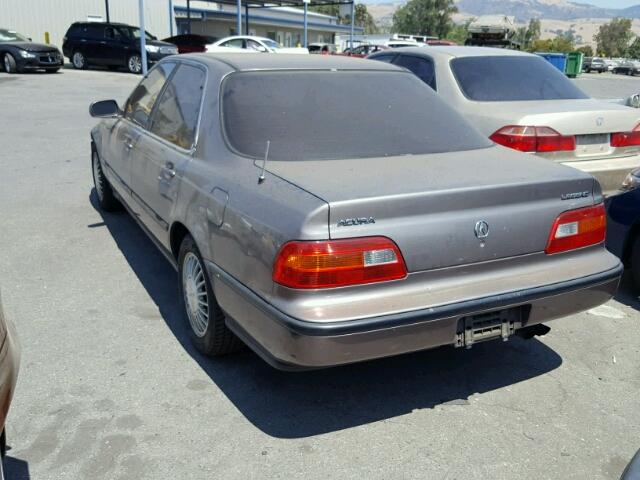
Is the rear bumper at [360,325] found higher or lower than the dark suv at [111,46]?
lower

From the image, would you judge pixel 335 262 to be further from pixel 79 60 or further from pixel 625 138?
pixel 79 60

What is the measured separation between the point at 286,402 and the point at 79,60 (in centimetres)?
2467

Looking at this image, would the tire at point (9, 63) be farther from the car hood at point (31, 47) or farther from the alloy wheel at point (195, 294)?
the alloy wheel at point (195, 294)

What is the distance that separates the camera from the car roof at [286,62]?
379 centimetres

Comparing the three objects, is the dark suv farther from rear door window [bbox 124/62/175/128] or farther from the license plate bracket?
the license plate bracket

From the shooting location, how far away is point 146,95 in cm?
484

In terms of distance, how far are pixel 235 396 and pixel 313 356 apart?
31.6 inches

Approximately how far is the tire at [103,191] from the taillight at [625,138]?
4572 millimetres

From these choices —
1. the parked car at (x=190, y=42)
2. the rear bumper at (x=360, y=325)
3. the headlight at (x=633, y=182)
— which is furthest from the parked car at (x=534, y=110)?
the parked car at (x=190, y=42)

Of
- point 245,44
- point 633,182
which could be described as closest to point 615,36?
point 245,44

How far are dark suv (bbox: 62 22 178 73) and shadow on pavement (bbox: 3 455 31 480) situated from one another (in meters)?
22.3

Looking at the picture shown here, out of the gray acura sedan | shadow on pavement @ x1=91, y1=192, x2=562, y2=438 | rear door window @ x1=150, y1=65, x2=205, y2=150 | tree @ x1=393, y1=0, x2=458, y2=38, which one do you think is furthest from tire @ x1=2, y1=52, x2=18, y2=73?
tree @ x1=393, y1=0, x2=458, y2=38

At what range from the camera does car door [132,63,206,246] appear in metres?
3.76

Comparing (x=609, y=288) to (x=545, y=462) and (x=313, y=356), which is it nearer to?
(x=545, y=462)
